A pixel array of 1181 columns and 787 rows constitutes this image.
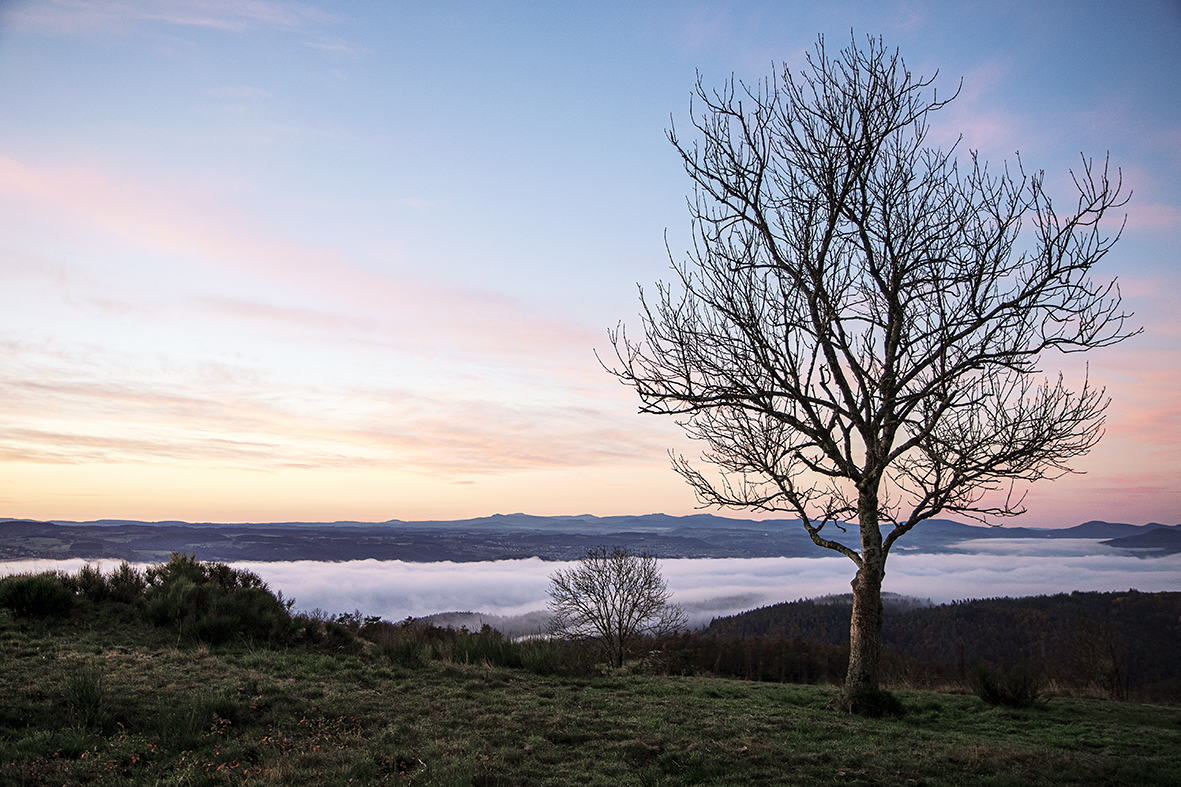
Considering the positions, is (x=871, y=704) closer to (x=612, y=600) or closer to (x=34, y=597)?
(x=34, y=597)

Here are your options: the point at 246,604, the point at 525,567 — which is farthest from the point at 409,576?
the point at 246,604

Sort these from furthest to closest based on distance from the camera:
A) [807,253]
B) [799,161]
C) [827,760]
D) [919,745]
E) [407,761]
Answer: [799,161]
[807,253]
[919,745]
[827,760]
[407,761]

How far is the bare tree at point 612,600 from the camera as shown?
108 feet

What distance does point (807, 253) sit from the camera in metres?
9.64

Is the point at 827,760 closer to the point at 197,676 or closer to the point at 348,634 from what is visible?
the point at 197,676

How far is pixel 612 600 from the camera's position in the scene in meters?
33.7

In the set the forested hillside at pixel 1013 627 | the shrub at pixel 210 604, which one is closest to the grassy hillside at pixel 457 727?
the shrub at pixel 210 604

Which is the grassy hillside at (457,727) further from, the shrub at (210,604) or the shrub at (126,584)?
the shrub at (126,584)

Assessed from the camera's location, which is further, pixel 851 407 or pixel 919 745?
pixel 851 407

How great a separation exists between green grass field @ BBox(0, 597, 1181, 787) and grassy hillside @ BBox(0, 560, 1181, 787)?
0.10 ft

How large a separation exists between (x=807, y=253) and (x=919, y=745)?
6.72 m

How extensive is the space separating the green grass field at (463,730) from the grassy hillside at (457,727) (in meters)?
0.03

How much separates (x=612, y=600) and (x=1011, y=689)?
24413 mm

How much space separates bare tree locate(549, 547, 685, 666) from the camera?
32.8 m
